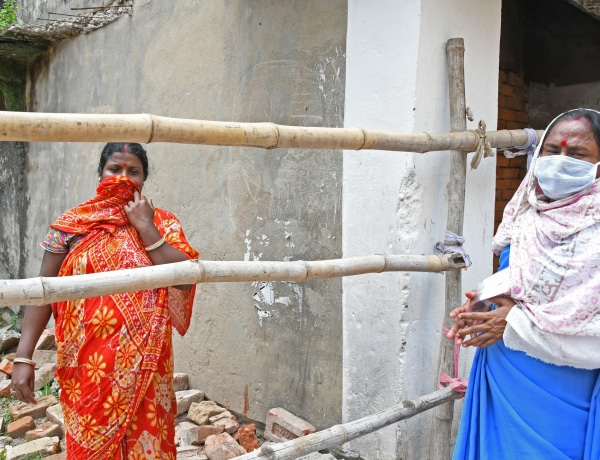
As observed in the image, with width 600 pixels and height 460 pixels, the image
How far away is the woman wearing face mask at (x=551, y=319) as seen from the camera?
177 cm

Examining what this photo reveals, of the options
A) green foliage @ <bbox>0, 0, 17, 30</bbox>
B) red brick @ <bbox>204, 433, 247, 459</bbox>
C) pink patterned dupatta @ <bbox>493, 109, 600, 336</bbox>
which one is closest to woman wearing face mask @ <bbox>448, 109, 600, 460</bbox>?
pink patterned dupatta @ <bbox>493, 109, 600, 336</bbox>

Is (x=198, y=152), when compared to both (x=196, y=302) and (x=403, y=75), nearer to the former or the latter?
(x=196, y=302)

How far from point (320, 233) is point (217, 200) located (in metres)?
1.06

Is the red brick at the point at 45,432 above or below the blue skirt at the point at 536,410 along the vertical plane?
below

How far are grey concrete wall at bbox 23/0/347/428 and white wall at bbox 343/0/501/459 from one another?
17cm

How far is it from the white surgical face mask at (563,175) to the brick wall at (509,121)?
6.93 feet

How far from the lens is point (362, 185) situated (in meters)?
2.98

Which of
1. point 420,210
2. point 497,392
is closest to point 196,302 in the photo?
point 420,210

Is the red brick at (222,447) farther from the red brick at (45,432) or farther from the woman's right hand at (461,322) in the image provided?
the woman's right hand at (461,322)

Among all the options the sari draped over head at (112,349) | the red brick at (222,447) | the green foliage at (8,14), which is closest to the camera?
the sari draped over head at (112,349)

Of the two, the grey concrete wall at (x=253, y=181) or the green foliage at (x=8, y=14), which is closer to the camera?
the grey concrete wall at (x=253, y=181)

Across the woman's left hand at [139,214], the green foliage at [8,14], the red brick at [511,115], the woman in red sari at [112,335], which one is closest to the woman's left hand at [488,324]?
the woman in red sari at [112,335]

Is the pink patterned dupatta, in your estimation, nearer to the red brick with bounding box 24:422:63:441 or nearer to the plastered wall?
the plastered wall

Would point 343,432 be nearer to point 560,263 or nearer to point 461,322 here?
point 461,322
